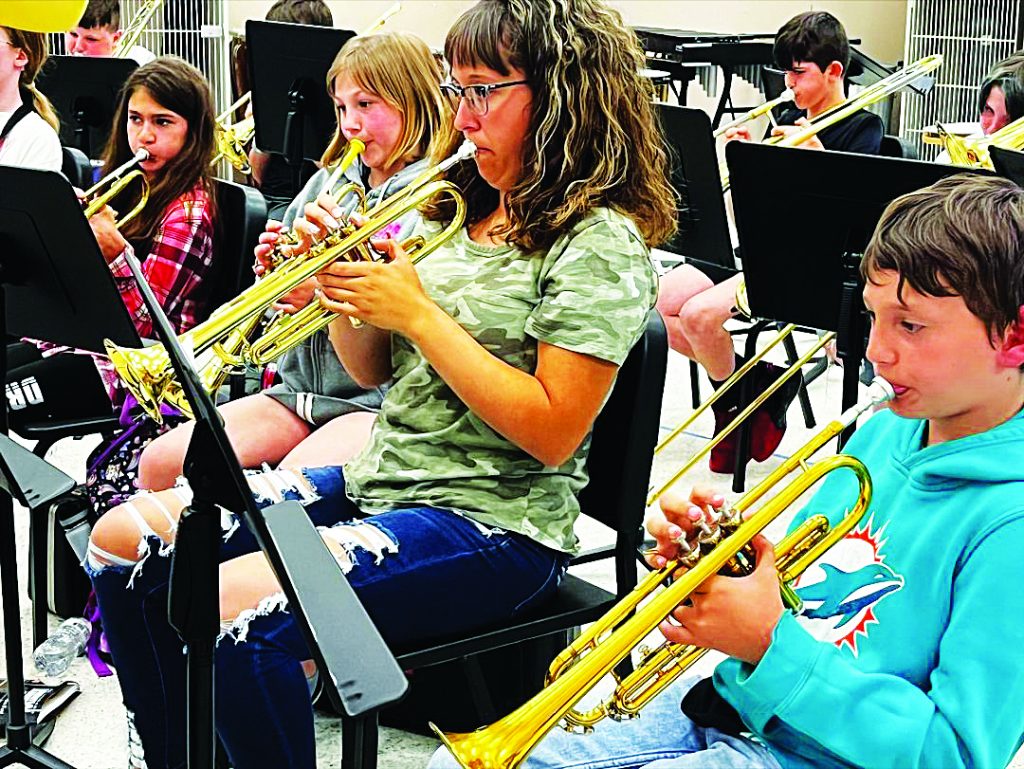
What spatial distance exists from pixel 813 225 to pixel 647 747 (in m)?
1.32

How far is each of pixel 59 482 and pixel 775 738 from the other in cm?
86

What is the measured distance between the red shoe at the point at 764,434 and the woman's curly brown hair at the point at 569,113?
173 centimetres

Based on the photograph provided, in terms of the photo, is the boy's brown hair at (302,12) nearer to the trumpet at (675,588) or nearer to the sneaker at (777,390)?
the sneaker at (777,390)

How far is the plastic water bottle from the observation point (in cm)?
213

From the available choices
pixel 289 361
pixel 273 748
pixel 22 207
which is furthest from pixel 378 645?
pixel 289 361

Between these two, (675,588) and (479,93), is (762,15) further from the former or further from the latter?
(675,588)

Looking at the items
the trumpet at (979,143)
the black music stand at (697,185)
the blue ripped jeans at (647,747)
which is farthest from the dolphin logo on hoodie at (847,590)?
the trumpet at (979,143)

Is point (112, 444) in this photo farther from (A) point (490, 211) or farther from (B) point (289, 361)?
(A) point (490, 211)

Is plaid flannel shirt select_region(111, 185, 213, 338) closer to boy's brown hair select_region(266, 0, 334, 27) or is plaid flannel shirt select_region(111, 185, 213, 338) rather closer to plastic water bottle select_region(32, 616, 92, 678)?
plastic water bottle select_region(32, 616, 92, 678)

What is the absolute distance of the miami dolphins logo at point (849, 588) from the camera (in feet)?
4.01

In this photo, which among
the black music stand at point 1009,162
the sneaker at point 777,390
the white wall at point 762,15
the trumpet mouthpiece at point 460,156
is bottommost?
the sneaker at point 777,390

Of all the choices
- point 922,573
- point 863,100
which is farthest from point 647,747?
point 863,100

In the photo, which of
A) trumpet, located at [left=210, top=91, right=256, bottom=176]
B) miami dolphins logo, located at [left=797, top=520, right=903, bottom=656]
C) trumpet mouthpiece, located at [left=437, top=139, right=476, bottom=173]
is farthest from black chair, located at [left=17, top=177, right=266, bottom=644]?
trumpet, located at [left=210, top=91, right=256, bottom=176]

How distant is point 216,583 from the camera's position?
116cm
